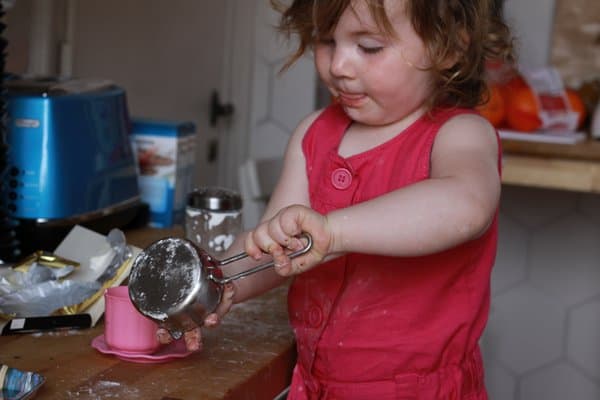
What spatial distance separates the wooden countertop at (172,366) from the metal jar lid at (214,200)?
9.9 inches

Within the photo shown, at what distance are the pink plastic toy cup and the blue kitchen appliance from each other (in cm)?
32

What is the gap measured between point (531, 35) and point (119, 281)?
1553mm

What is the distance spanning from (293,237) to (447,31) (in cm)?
30

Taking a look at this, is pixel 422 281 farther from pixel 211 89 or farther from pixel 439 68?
pixel 211 89

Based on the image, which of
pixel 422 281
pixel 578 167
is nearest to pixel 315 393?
pixel 422 281

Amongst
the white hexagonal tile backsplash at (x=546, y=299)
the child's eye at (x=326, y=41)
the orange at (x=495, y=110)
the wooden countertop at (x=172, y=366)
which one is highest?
the child's eye at (x=326, y=41)

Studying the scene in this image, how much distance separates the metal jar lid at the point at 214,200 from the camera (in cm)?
125

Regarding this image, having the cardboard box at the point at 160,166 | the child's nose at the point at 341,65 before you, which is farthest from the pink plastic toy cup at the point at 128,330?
the cardboard box at the point at 160,166

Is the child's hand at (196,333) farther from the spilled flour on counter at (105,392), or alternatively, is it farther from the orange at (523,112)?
the orange at (523,112)

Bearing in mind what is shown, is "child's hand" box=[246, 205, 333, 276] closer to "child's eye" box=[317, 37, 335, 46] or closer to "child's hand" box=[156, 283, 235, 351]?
"child's hand" box=[156, 283, 235, 351]

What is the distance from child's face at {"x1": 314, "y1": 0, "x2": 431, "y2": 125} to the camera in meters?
0.91

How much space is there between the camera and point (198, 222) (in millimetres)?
1258

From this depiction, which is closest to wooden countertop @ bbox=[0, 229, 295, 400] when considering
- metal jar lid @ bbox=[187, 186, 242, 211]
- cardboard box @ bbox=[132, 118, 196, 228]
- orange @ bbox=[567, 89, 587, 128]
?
metal jar lid @ bbox=[187, 186, 242, 211]

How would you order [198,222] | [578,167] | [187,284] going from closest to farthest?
[187,284] < [198,222] < [578,167]
